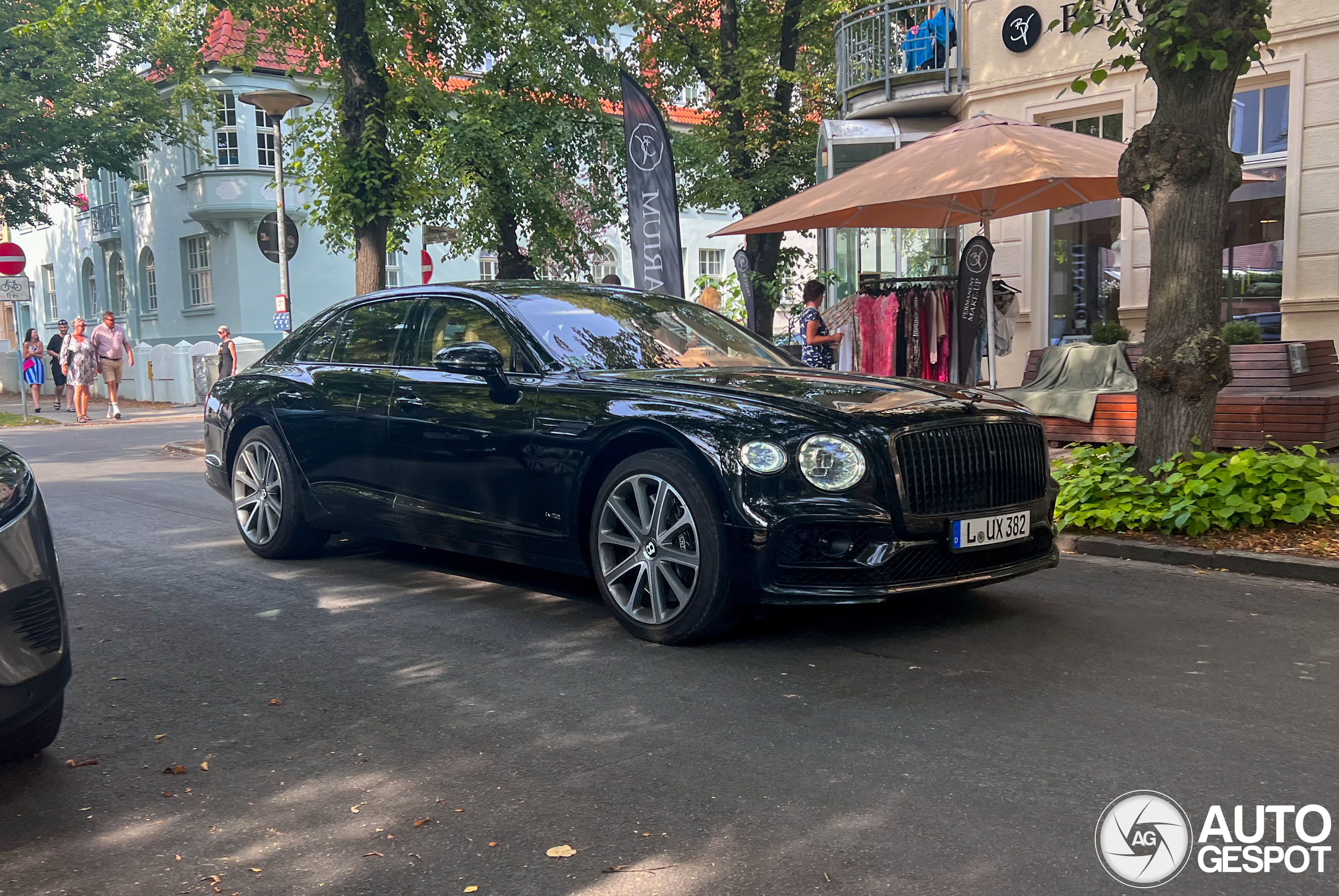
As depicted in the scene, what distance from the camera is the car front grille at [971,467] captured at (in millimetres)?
4809

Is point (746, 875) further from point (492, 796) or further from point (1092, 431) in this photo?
point (1092, 431)

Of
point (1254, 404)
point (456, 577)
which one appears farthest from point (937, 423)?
point (1254, 404)

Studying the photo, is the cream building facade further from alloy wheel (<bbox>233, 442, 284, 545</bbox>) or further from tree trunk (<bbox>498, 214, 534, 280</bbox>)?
alloy wheel (<bbox>233, 442, 284, 545</bbox>)

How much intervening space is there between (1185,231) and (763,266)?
43.3 feet

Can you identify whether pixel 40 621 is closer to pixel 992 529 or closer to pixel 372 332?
pixel 992 529

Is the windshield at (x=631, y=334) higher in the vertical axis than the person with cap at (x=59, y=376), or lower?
higher

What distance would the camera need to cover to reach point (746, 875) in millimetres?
2936

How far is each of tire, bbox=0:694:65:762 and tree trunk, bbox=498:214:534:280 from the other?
17.1 metres

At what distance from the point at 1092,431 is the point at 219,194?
2658 cm

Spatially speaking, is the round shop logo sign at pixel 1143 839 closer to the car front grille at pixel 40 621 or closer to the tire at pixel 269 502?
the car front grille at pixel 40 621

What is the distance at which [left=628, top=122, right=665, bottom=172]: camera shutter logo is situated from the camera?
13.5 metres

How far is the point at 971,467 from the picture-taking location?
197 inches

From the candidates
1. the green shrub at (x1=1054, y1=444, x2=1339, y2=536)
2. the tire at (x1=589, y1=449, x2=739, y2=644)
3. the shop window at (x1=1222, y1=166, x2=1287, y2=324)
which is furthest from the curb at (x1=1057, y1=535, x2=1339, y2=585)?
the shop window at (x1=1222, y1=166, x2=1287, y2=324)

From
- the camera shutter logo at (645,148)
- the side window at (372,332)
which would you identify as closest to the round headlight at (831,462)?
the side window at (372,332)
